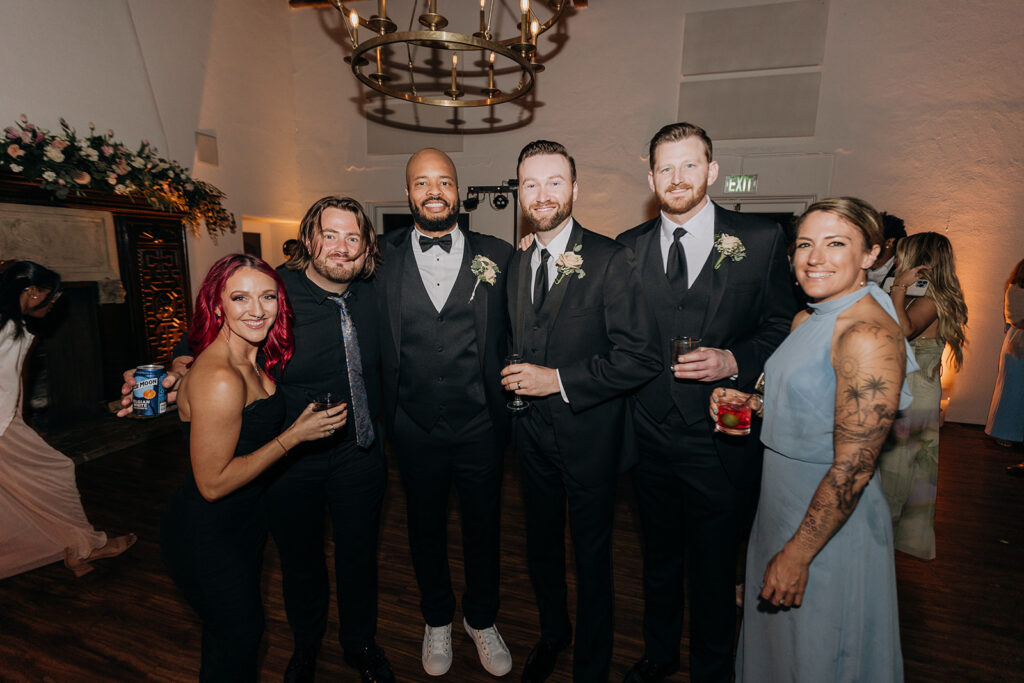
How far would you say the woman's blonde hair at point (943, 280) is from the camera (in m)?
3.02

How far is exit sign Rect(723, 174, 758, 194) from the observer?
6.40 meters

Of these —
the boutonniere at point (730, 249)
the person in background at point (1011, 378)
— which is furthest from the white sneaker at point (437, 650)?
the person in background at point (1011, 378)

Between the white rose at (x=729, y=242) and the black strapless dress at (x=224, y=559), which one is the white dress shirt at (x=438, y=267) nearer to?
the black strapless dress at (x=224, y=559)

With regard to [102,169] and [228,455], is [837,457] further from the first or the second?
[102,169]

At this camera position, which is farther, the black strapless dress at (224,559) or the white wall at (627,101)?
the white wall at (627,101)

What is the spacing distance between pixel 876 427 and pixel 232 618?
6.56 feet

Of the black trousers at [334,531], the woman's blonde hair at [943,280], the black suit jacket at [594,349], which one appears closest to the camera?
the black suit jacket at [594,349]

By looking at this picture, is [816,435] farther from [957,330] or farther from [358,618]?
[957,330]

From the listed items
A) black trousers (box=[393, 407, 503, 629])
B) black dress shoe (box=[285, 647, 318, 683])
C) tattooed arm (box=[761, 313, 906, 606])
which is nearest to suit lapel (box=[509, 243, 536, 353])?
black trousers (box=[393, 407, 503, 629])

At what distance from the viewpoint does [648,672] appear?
7.04 ft

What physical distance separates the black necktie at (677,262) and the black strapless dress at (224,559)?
59.8 inches

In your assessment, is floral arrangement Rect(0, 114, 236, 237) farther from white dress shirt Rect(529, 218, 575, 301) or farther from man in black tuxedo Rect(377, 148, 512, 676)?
white dress shirt Rect(529, 218, 575, 301)

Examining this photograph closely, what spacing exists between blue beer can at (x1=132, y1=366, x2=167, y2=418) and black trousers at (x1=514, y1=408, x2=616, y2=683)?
1.32 metres

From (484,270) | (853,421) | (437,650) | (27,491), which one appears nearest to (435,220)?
(484,270)
